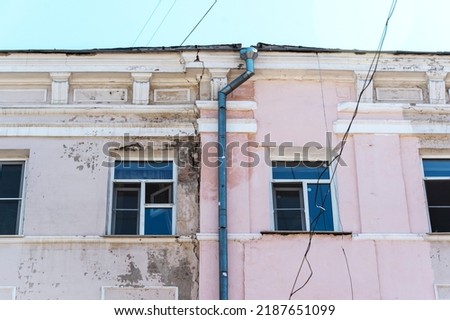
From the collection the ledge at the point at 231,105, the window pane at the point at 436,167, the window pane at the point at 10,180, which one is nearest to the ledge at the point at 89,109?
the ledge at the point at 231,105

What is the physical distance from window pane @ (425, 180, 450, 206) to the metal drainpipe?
2.98m

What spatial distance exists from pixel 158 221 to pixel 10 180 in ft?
7.37

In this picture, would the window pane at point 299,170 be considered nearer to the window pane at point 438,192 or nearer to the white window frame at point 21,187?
the window pane at point 438,192

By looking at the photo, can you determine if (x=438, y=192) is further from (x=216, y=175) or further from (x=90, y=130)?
(x=90, y=130)

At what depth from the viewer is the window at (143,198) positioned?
1064 centimetres

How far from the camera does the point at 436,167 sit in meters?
11.1

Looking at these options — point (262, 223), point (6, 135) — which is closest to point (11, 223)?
point (6, 135)

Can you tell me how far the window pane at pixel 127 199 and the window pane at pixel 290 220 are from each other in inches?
79.6

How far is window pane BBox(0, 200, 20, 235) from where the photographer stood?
10.6 meters

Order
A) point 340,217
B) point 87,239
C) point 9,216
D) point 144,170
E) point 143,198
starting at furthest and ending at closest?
point 144,170 → point 143,198 → point 9,216 → point 340,217 → point 87,239

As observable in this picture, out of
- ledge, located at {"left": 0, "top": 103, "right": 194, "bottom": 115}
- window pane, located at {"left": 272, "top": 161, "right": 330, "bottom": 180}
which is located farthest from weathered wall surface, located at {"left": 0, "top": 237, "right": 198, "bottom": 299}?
ledge, located at {"left": 0, "top": 103, "right": 194, "bottom": 115}

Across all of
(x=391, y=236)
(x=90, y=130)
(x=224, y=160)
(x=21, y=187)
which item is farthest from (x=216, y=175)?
(x=21, y=187)

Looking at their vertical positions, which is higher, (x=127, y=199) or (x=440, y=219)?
(x=127, y=199)
